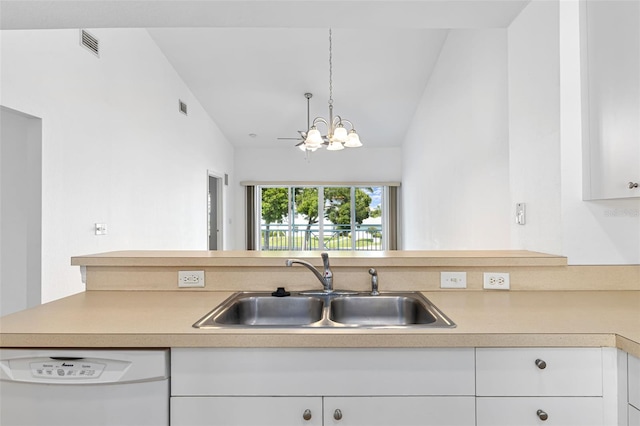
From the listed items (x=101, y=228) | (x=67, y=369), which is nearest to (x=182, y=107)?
(x=101, y=228)

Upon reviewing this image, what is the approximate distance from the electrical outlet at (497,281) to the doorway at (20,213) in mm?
2809

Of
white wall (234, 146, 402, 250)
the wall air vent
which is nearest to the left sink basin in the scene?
the wall air vent

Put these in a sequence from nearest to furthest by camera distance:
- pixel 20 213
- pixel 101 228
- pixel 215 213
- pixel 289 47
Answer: pixel 20 213, pixel 101 228, pixel 289 47, pixel 215 213

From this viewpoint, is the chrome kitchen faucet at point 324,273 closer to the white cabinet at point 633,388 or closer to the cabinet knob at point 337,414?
the cabinet knob at point 337,414

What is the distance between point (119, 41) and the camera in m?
3.37

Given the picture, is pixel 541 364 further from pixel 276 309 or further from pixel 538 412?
pixel 276 309

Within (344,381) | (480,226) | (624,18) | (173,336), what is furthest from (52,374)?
(480,226)

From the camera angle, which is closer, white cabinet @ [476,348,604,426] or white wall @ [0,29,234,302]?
white cabinet @ [476,348,604,426]

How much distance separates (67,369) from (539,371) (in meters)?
1.37

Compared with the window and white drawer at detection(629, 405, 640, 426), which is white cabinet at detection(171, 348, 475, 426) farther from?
the window

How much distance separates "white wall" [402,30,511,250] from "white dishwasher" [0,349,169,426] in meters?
2.24

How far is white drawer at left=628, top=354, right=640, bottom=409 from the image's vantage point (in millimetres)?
919

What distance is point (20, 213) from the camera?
2.40 meters

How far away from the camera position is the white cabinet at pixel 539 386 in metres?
0.98
